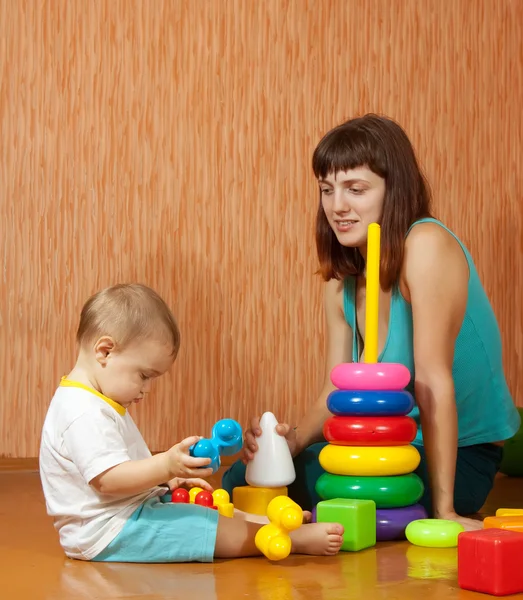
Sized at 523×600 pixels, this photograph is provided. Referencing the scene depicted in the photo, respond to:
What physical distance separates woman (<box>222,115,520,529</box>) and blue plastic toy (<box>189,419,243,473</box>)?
254 millimetres

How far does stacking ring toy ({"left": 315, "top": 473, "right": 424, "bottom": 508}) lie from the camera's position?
1.32 meters

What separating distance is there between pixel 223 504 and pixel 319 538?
0.20 metres

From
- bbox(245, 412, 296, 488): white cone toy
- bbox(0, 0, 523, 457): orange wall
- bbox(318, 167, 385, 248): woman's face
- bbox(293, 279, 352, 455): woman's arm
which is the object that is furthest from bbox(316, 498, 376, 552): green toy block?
bbox(0, 0, 523, 457): orange wall

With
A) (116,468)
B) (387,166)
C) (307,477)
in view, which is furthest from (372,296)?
(116,468)

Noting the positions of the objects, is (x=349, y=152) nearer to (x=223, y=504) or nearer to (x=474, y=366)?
(x=474, y=366)

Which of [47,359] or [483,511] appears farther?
[47,359]

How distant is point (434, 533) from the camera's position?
4.25 feet

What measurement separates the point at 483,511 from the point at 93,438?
751mm

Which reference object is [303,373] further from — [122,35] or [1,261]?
[122,35]

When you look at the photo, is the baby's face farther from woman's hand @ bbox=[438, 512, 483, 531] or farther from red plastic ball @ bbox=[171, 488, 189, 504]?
woman's hand @ bbox=[438, 512, 483, 531]

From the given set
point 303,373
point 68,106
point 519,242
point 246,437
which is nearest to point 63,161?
point 68,106

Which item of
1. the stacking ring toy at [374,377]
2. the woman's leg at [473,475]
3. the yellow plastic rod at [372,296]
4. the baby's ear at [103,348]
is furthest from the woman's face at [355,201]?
the baby's ear at [103,348]

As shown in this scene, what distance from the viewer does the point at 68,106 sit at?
6.91 ft

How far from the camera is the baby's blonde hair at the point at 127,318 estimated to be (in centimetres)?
123
